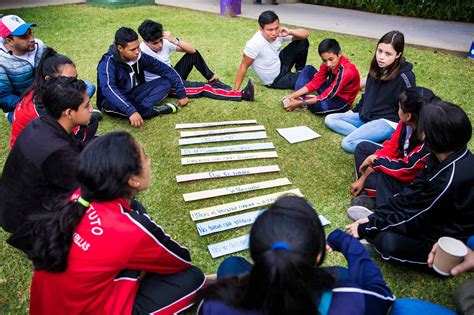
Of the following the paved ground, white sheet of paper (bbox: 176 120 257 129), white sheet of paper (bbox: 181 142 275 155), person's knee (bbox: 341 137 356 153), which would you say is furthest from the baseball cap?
the paved ground

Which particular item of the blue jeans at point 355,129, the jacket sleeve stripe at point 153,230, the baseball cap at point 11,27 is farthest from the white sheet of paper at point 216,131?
the jacket sleeve stripe at point 153,230

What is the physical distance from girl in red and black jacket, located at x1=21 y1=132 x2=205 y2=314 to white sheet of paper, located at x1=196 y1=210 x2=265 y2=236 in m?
0.95

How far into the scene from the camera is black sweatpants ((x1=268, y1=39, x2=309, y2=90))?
208 inches

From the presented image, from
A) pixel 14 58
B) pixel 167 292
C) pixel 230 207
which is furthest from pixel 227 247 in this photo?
pixel 14 58

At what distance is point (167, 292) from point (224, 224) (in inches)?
37.4

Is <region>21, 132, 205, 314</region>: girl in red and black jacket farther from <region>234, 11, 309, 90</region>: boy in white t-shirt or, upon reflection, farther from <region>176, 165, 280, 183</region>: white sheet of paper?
<region>234, 11, 309, 90</region>: boy in white t-shirt

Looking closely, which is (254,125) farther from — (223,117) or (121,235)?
(121,235)

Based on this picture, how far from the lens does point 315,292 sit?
1231mm

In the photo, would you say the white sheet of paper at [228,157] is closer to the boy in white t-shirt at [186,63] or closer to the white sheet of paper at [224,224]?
the white sheet of paper at [224,224]

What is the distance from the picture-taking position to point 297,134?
415 cm

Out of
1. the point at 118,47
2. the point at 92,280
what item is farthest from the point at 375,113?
the point at 92,280

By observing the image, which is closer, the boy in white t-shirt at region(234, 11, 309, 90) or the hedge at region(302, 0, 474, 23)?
the boy in white t-shirt at region(234, 11, 309, 90)

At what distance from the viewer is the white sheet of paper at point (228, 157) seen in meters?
3.63

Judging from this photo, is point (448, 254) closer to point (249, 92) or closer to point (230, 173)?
point (230, 173)
